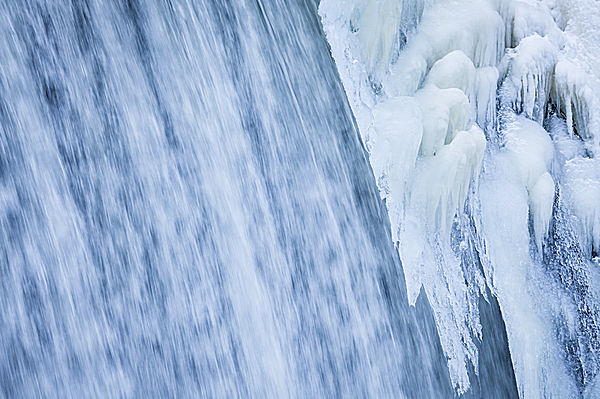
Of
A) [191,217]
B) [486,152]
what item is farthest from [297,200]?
[486,152]

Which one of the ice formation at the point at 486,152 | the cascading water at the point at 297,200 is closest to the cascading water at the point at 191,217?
the cascading water at the point at 297,200

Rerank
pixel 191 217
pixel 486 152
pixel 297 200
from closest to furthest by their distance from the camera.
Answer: pixel 191 217 < pixel 297 200 < pixel 486 152

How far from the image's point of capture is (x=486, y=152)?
8.49 ft

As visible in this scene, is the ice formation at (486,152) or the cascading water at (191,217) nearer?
the cascading water at (191,217)

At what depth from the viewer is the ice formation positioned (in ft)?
7.32

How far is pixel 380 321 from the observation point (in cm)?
224

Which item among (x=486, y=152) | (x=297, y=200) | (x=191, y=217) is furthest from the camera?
(x=486, y=152)

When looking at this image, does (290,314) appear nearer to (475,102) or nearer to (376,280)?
(376,280)

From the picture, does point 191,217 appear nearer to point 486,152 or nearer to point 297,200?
point 297,200

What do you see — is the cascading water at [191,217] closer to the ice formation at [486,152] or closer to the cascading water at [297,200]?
the cascading water at [297,200]

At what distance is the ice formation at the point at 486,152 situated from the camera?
2230 mm

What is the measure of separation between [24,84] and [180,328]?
2.24 feet

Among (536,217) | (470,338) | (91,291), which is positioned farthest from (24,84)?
(536,217)

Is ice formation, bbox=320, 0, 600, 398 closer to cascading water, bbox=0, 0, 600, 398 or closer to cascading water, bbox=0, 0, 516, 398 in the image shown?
cascading water, bbox=0, 0, 600, 398
